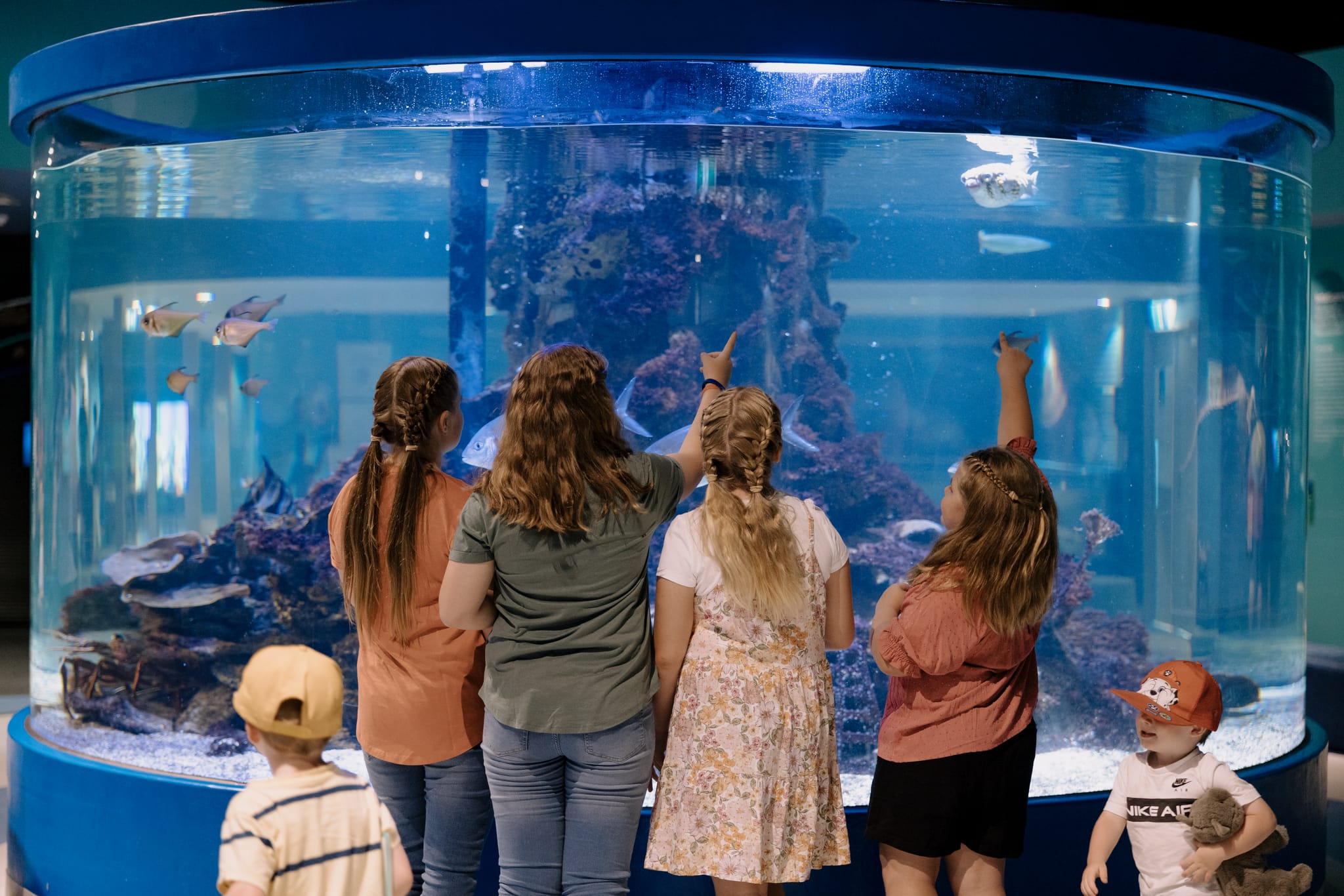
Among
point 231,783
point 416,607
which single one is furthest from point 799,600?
point 231,783

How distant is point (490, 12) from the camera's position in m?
3.57

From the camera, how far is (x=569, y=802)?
280 centimetres

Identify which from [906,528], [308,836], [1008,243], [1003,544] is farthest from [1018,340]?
[308,836]

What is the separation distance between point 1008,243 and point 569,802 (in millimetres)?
2516

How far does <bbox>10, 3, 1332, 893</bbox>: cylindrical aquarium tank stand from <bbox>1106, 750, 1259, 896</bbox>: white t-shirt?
3.48 ft

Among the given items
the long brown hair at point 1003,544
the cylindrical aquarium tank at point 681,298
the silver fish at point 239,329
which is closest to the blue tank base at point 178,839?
the cylindrical aquarium tank at point 681,298

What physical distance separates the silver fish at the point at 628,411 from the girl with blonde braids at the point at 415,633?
3.52 feet

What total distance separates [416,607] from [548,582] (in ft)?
1.37

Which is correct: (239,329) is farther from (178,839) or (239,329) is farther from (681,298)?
(178,839)

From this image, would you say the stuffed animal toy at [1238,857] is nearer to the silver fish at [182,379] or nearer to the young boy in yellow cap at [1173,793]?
the young boy in yellow cap at [1173,793]

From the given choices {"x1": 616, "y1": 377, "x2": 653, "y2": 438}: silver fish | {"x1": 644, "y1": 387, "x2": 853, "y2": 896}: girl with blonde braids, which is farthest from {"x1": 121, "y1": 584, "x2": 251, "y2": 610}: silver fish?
{"x1": 644, "y1": 387, "x2": 853, "y2": 896}: girl with blonde braids

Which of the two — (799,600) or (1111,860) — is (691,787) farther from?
(1111,860)

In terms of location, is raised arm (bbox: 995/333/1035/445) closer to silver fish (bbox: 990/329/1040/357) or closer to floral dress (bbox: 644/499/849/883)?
silver fish (bbox: 990/329/1040/357)

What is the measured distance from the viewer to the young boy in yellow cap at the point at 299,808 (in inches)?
77.8
